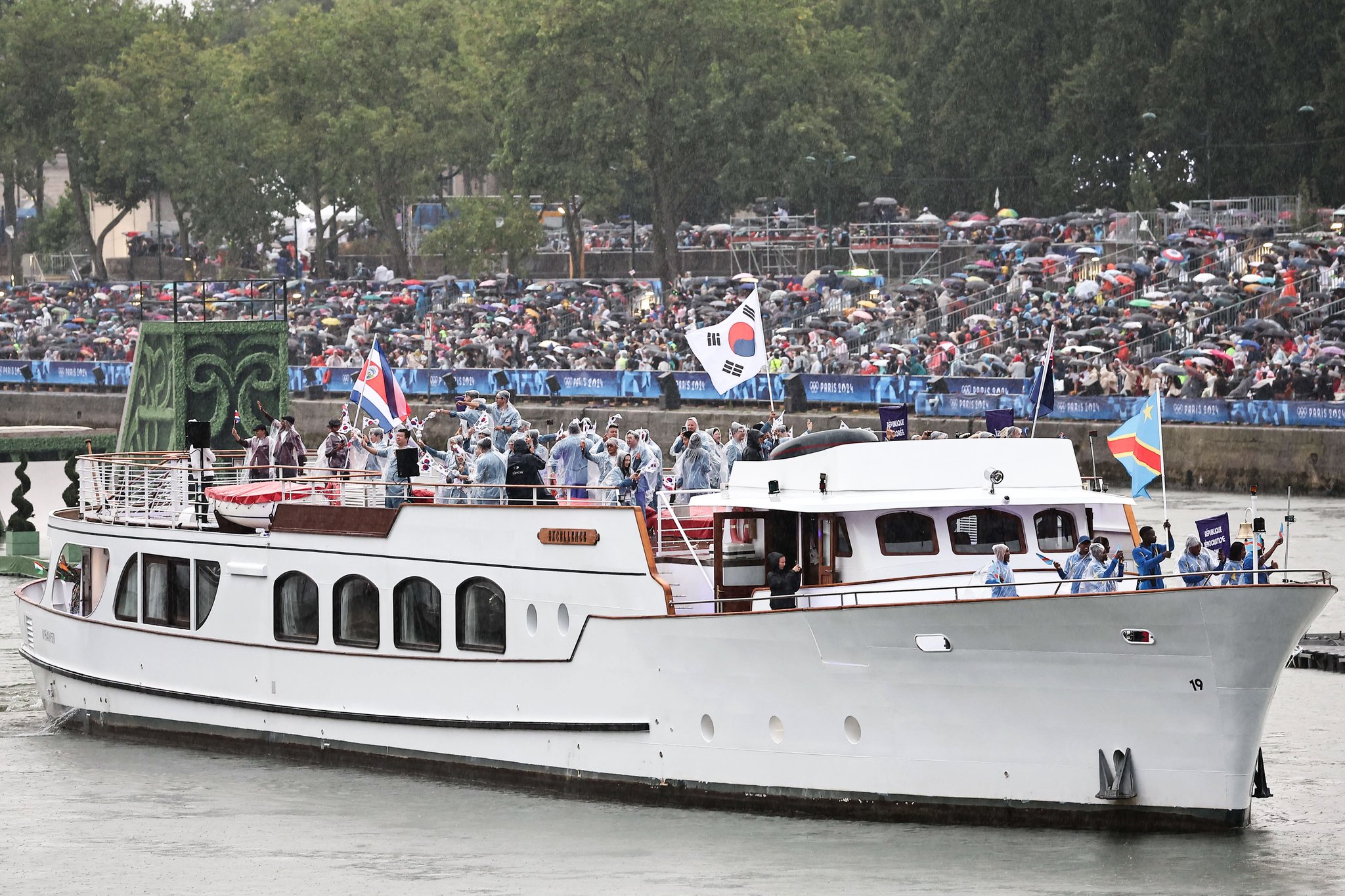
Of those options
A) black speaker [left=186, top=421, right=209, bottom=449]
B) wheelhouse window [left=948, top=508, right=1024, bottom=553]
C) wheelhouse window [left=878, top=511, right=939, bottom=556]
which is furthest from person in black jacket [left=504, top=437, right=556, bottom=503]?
black speaker [left=186, top=421, right=209, bottom=449]

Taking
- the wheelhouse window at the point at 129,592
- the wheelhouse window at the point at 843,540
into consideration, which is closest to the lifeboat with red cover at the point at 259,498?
the wheelhouse window at the point at 129,592

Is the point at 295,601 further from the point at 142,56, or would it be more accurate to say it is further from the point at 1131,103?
the point at 142,56

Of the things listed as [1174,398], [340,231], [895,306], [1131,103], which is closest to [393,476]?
[1174,398]

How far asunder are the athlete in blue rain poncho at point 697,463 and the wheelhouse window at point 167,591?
6.24 metres

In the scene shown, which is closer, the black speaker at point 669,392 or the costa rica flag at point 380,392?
the costa rica flag at point 380,392

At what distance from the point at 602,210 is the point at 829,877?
227 feet

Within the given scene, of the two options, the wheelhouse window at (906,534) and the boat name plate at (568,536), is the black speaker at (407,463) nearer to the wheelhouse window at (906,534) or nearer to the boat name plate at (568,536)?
the boat name plate at (568,536)

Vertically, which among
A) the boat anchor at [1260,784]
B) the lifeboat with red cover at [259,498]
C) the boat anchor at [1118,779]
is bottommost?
the boat anchor at [1260,784]

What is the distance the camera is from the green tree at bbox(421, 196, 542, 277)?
85.4 meters

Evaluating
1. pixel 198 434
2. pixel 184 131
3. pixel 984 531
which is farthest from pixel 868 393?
pixel 184 131

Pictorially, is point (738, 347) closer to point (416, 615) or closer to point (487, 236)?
point (416, 615)

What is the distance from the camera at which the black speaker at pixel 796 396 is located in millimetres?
57875

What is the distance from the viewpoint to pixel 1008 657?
19.6 meters

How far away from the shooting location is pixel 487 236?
3356 inches
